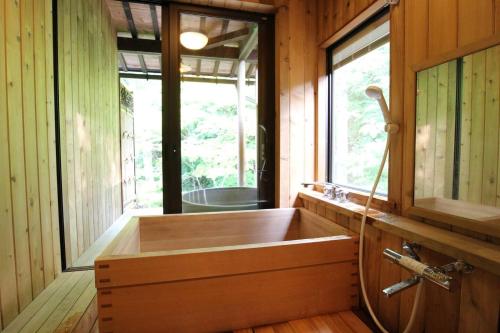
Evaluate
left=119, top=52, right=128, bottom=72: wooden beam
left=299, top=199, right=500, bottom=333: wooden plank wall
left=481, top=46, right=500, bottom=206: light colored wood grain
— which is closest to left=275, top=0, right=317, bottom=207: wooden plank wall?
left=299, top=199, right=500, bottom=333: wooden plank wall

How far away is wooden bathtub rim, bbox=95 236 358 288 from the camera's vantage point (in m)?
0.87

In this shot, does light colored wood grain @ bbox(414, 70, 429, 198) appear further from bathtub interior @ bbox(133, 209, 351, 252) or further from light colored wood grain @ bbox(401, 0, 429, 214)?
bathtub interior @ bbox(133, 209, 351, 252)

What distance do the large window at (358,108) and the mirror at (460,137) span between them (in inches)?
13.1

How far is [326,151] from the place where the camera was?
1.87 m

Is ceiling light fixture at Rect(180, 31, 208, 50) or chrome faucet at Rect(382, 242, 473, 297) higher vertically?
ceiling light fixture at Rect(180, 31, 208, 50)

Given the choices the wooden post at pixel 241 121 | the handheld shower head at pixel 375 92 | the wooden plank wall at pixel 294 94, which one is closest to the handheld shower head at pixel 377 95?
the handheld shower head at pixel 375 92

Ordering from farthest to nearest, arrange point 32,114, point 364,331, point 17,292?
point 32,114 → point 17,292 → point 364,331

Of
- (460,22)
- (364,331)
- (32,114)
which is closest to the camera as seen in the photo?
(460,22)

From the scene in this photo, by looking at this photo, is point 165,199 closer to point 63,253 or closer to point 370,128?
point 63,253

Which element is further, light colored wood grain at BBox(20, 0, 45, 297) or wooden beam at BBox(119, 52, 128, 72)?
wooden beam at BBox(119, 52, 128, 72)

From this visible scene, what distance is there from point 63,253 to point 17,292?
58cm

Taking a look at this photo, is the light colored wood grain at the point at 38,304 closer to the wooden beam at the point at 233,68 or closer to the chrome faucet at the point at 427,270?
the chrome faucet at the point at 427,270

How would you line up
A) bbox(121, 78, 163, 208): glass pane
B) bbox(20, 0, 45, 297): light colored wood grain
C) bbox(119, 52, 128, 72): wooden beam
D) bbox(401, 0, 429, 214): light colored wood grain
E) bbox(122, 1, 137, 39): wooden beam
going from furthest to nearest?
bbox(121, 78, 163, 208): glass pane, bbox(119, 52, 128, 72): wooden beam, bbox(122, 1, 137, 39): wooden beam, bbox(20, 0, 45, 297): light colored wood grain, bbox(401, 0, 429, 214): light colored wood grain

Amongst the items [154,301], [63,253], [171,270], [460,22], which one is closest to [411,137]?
[460,22]
